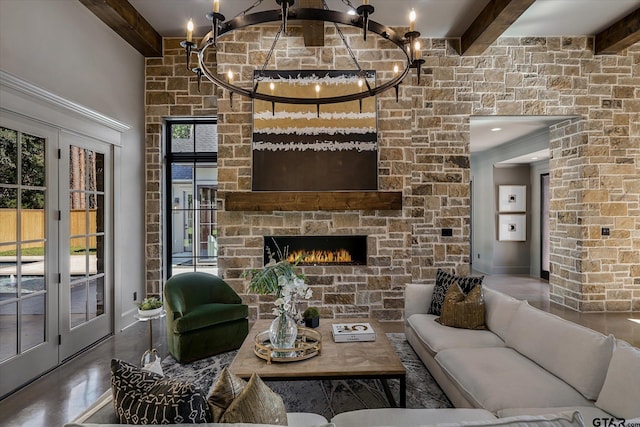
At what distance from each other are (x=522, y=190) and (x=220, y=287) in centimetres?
708

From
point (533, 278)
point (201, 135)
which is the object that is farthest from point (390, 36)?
point (533, 278)

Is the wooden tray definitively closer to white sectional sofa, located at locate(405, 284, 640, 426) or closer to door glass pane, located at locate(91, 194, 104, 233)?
white sectional sofa, located at locate(405, 284, 640, 426)

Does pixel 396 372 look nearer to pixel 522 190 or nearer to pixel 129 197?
pixel 129 197

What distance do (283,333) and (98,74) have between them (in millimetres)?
3463

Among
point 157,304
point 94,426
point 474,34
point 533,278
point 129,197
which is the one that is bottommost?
point 533,278

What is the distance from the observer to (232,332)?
11.8 ft

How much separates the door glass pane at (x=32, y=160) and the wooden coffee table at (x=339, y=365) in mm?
2255

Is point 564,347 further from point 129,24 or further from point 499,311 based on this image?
point 129,24

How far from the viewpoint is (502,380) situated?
6.70ft

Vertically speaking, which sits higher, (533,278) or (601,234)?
(601,234)

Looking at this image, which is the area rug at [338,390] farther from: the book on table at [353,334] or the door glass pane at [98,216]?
the door glass pane at [98,216]

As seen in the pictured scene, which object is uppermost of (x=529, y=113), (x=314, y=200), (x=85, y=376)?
(x=529, y=113)

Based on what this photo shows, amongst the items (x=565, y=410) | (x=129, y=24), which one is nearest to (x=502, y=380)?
(x=565, y=410)

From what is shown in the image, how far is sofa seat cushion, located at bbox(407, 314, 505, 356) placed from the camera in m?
2.72
